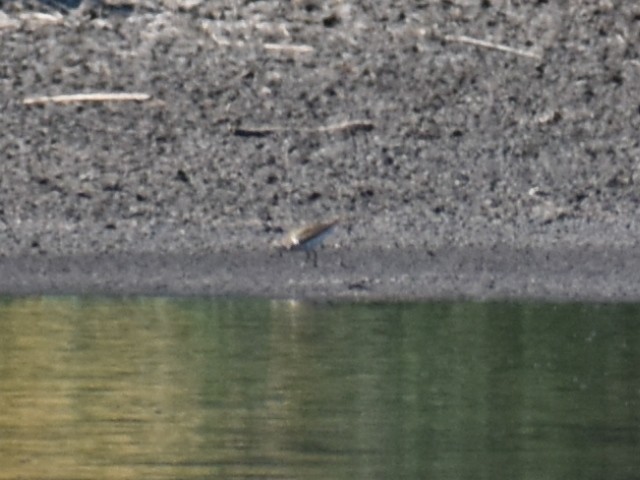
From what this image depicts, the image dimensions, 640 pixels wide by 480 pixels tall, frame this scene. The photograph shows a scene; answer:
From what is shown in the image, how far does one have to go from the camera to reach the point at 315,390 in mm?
8867

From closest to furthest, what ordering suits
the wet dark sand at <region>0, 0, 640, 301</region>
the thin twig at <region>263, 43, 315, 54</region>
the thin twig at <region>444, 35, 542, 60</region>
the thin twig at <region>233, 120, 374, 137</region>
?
the wet dark sand at <region>0, 0, 640, 301</region> → the thin twig at <region>233, 120, 374, 137</region> → the thin twig at <region>444, 35, 542, 60</region> → the thin twig at <region>263, 43, 315, 54</region>

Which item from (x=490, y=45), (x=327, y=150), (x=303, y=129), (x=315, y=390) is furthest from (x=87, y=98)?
(x=315, y=390)

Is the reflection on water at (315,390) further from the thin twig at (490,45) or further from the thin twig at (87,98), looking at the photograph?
the thin twig at (490,45)

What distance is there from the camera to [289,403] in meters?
8.60

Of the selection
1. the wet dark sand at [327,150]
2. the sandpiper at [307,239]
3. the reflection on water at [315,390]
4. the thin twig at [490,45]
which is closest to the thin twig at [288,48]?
the wet dark sand at [327,150]

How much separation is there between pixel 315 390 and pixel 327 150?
18.8ft

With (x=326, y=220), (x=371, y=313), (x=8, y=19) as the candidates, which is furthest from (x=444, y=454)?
(x=8, y=19)

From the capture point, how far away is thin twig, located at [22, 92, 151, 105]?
49.9ft

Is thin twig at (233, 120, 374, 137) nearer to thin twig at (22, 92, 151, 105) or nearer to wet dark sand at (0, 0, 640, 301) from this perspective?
wet dark sand at (0, 0, 640, 301)

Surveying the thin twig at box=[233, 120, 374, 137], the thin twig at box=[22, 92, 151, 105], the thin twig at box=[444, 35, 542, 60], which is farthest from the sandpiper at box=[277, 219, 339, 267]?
the thin twig at box=[444, 35, 542, 60]

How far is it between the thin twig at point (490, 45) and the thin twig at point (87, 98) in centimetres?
215

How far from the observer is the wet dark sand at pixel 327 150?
12539 mm

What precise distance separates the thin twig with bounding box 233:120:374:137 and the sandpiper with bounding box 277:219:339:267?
169 cm

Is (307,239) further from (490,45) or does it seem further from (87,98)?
(490,45)
